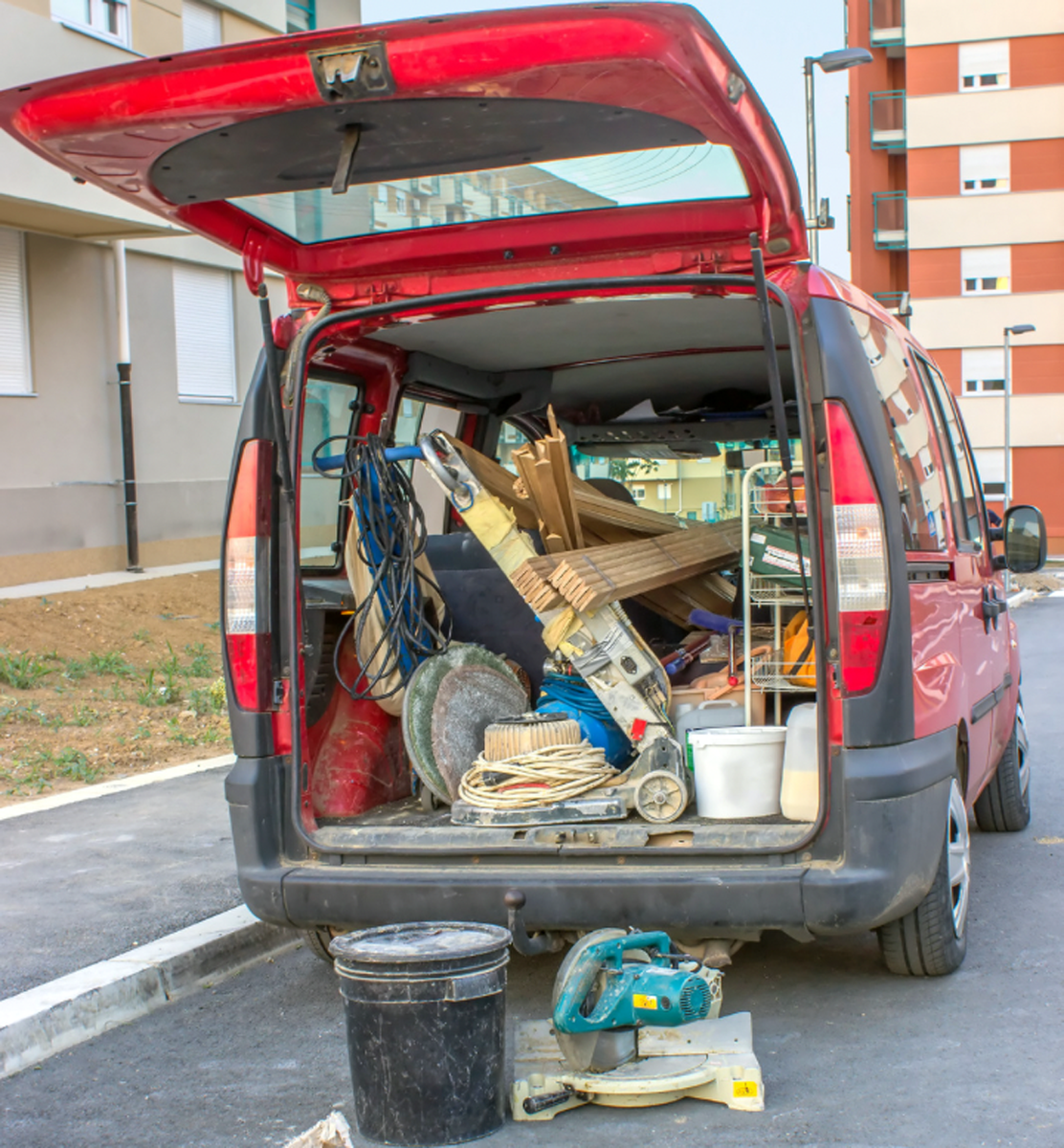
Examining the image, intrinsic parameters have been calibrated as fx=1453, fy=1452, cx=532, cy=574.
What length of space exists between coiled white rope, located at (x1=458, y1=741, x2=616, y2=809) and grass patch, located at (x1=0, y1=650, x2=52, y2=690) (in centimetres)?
743

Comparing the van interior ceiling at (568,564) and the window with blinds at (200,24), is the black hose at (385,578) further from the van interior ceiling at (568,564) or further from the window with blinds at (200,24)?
the window with blinds at (200,24)

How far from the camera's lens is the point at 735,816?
4328 mm

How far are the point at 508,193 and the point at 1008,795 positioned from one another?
4014 mm

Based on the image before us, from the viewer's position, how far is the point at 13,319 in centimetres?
1645

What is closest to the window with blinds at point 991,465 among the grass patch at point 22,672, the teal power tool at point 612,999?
the grass patch at point 22,672

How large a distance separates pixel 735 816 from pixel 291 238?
2249mm

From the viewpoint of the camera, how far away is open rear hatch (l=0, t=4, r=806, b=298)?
3279 millimetres

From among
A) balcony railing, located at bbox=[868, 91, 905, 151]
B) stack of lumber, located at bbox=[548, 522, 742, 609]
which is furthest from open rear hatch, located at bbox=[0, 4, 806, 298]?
balcony railing, located at bbox=[868, 91, 905, 151]

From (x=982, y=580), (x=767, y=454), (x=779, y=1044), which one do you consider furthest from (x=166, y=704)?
(x=779, y=1044)

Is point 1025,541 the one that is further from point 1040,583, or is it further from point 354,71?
point 1040,583

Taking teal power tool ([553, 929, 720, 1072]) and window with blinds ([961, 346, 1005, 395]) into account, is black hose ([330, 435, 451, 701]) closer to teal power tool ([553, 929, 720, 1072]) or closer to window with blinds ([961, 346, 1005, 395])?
teal power tool ([553, 929, 720, 1072])

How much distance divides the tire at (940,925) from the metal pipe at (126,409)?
14359 mm

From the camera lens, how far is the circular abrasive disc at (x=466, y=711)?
483 centimetres

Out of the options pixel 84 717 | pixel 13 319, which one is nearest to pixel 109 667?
pixel 84 717
